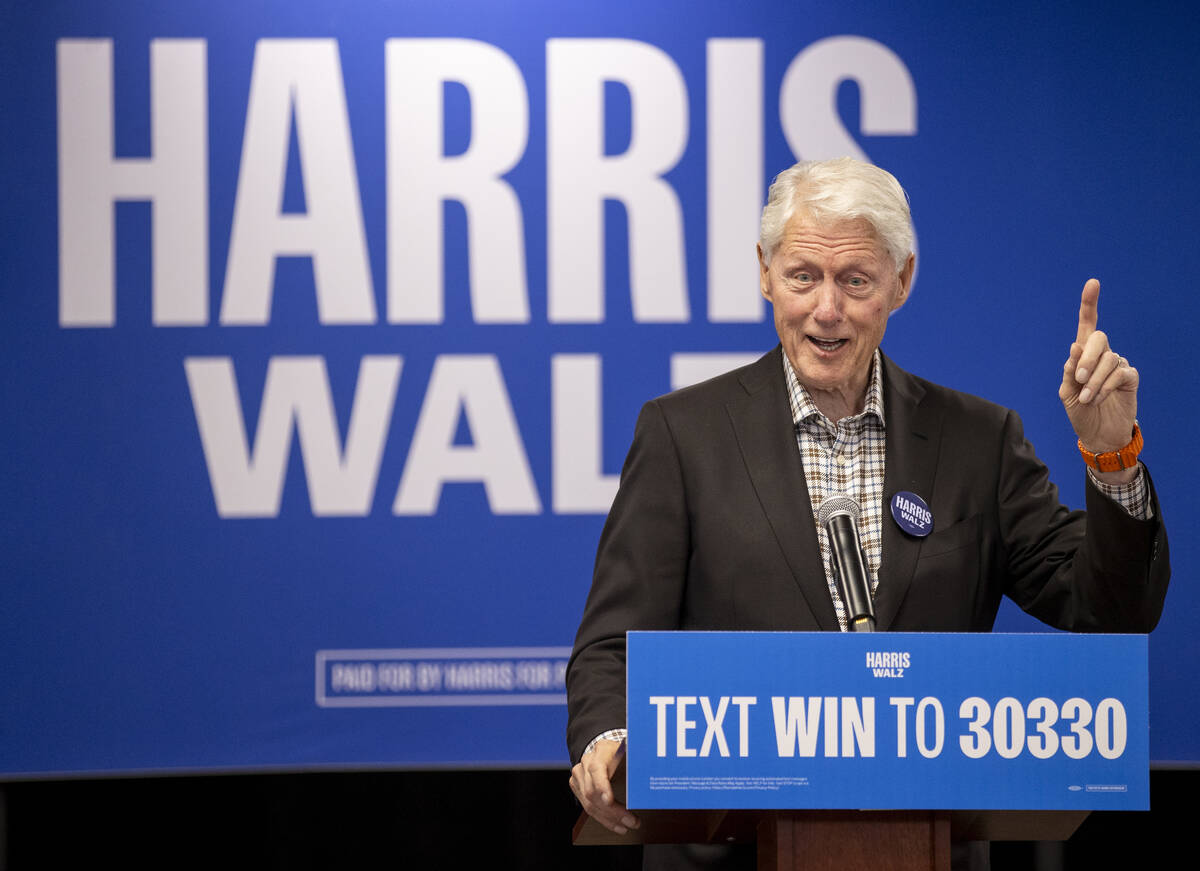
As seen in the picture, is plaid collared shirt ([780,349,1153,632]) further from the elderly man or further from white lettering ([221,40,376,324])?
white lettering ([221,40,376,324])

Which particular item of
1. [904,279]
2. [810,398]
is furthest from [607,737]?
[904,279]

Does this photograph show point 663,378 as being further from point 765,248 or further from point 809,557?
point 809,557

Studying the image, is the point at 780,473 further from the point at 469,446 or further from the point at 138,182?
the point at 138,182

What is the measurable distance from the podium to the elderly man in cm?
47

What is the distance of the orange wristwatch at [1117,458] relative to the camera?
65.1 inches

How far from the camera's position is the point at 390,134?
3.16m

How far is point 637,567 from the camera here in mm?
1864

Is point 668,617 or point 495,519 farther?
point 495,519

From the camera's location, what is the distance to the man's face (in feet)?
6.16

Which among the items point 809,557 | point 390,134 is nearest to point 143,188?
point 390,134

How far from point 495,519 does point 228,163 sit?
1.09 metres

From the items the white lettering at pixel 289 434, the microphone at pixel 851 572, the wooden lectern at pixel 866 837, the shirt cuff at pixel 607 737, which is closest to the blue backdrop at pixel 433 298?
the white lettering at pixel 289 434

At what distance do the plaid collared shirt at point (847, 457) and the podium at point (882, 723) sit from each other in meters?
0.57

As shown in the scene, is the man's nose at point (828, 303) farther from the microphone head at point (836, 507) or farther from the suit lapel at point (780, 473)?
the microphone head at point (836, 507)
